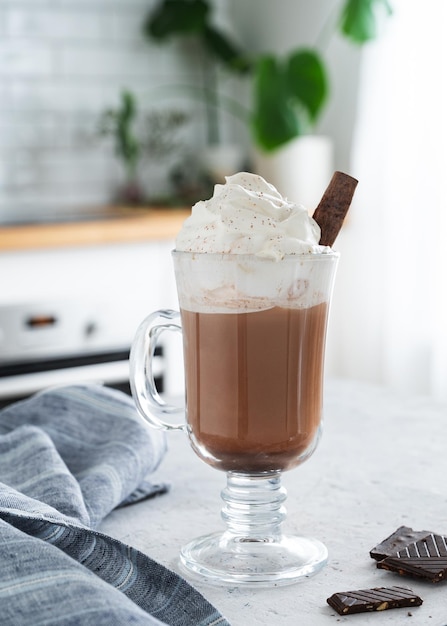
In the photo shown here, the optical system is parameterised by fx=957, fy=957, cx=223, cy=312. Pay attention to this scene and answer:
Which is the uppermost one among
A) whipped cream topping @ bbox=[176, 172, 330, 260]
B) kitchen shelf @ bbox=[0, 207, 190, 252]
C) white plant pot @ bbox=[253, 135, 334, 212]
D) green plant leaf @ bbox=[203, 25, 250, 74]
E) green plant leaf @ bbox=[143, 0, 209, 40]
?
green plant leaf @ bbox=[143, 0, 209, 40]

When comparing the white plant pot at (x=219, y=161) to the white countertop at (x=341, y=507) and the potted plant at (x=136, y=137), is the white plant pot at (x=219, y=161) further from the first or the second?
the white countertop at (x=341, y=507)

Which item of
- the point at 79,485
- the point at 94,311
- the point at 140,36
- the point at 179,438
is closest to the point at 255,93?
the point at 140,36

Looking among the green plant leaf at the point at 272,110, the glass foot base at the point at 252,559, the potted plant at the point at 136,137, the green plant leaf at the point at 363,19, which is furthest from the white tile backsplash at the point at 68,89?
the glass foot base at the point at 252,559

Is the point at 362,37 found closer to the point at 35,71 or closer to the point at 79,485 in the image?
the point at 35,71

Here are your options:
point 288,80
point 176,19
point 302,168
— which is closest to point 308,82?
point 288,80

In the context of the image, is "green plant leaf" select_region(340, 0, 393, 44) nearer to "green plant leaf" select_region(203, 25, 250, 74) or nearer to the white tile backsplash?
"green plant leaf" select_region(203, 25, 250, 74)

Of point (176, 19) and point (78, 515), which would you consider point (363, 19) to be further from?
point (78, 515)

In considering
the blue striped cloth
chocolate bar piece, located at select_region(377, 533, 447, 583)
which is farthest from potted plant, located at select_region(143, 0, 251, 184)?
chocolate bar piece, located at select_region(377, 533, 447, 583)
